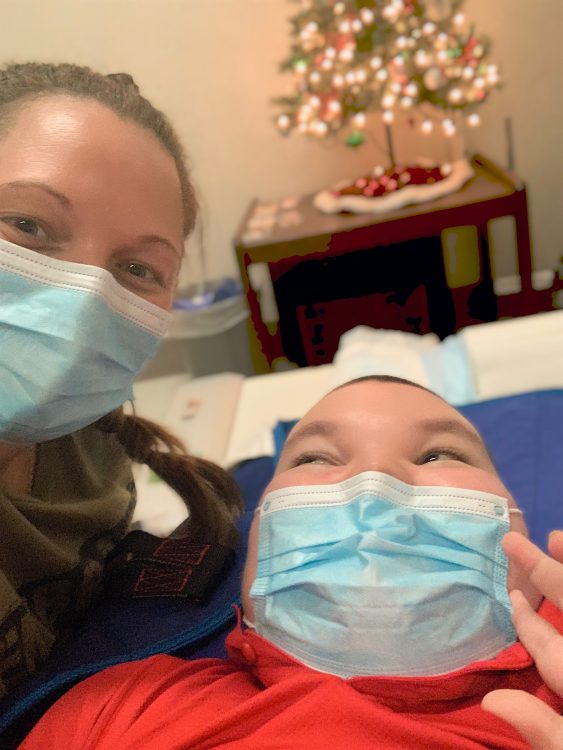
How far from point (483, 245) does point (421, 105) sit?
48 centimetres

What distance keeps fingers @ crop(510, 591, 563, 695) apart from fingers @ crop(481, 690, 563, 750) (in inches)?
1.0

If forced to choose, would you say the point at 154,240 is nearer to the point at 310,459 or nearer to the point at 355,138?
the point at 310,459

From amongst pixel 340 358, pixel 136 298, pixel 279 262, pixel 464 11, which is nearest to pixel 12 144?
pixel 136 298

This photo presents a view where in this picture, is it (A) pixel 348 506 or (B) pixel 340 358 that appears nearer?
(A) pixel 348 506

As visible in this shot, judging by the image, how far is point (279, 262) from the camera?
77.3 inches

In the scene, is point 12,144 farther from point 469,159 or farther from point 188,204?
point 469,159

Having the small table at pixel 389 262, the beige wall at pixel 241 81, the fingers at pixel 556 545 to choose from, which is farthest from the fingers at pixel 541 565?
the small table at pixel 389 262

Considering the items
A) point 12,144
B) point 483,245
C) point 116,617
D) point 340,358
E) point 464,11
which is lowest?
point 483,245

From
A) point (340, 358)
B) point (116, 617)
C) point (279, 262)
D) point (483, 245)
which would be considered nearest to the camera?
point (116, 617)

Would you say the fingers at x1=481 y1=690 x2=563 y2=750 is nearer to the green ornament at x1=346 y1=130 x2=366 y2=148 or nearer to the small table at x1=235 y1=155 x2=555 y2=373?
the small table at x1=235 y1=155 x2=555 y2=373

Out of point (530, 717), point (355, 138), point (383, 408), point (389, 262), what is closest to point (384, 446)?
point (383, 408)

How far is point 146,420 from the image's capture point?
0.76 metres

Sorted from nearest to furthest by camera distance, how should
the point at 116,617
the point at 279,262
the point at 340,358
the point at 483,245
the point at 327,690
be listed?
1. the point at 327,690
2. the point at 116,617
3. the point at 340,358
4. the point at 279,262
5. the point at 483,245

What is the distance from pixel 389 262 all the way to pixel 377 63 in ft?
2.00
